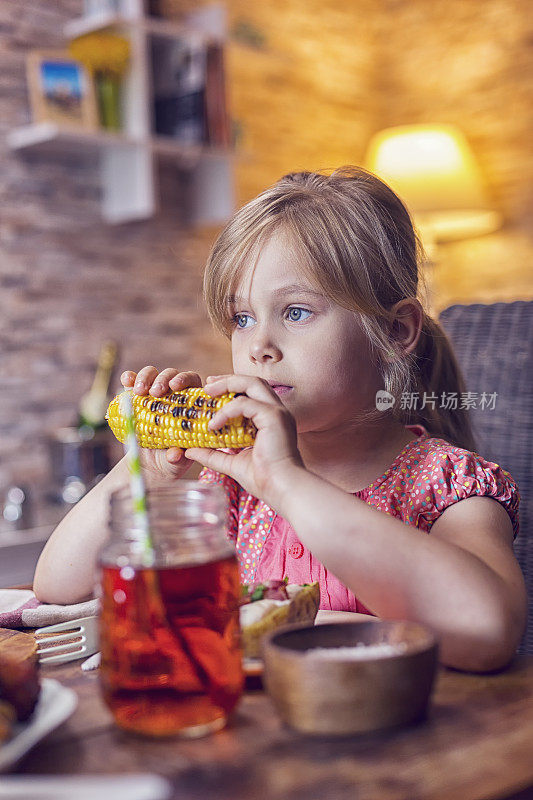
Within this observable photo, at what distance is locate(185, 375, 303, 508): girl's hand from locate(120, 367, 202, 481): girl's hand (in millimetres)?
117

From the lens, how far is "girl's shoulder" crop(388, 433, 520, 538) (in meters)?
1.16

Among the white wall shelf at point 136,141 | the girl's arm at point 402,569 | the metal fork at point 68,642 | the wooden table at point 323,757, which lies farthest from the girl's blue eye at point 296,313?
the white wall shelf at point 136,141

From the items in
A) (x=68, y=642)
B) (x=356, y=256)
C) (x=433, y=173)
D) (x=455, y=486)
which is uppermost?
(x=433, y=173)

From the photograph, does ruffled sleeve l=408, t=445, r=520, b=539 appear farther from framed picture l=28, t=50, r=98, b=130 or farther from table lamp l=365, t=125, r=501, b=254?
table lamp l=365, t=125, r=501, b=254

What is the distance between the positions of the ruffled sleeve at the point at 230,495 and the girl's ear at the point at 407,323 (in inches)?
13.9

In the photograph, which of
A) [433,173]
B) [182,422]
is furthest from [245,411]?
[433,173]

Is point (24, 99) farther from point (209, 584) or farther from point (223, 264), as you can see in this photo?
point (209, 584)

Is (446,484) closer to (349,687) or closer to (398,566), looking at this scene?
(398,566)

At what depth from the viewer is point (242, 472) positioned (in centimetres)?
108

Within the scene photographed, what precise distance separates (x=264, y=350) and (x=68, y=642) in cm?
48

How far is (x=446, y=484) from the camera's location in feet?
3.89

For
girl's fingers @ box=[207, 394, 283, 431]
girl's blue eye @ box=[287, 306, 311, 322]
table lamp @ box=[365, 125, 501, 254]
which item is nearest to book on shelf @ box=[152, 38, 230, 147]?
table lamp @ box=[365, 125, 501, 254]

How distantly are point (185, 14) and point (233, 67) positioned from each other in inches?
19.8

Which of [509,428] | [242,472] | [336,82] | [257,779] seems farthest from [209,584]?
[336,82]
